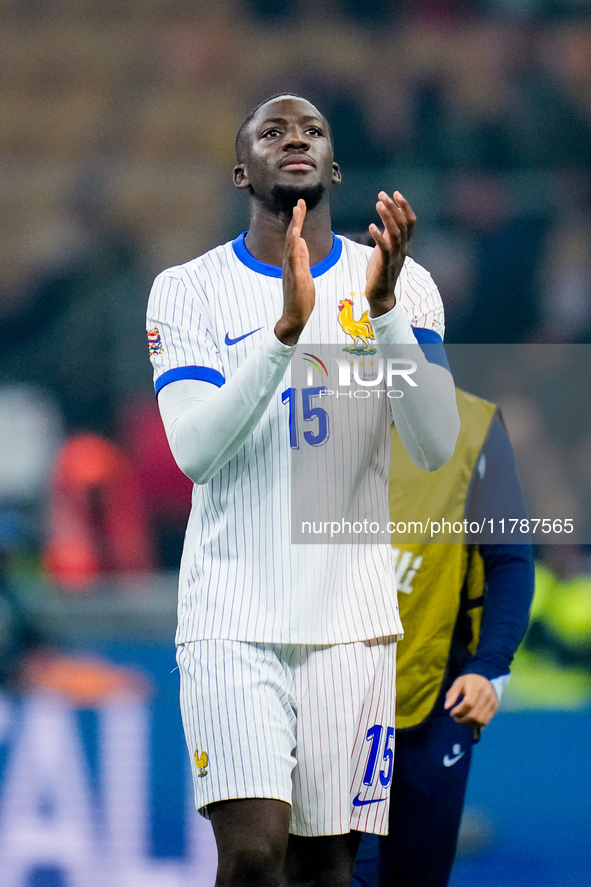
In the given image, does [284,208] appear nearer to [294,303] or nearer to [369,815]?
[294,303]

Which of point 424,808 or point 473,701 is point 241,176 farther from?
point 424,808

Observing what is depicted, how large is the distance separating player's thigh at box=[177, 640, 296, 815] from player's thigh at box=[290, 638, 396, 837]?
3 centimetres

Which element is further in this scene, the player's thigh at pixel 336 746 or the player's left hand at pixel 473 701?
the player's left hand at pixel 473 701

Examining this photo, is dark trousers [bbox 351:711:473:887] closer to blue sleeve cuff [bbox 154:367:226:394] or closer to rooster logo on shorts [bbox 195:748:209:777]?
rooster logo on shorts [bbox 195:748:209:777]

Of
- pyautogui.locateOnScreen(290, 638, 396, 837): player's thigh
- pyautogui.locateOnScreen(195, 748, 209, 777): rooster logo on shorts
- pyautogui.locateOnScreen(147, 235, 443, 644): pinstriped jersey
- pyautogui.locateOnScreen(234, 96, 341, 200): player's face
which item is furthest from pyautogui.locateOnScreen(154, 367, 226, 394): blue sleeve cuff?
pyautogui.locateOnScreen(195, 748, 209, 777): rooster logo on shorts

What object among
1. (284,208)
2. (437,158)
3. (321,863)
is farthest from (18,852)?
(437,158)

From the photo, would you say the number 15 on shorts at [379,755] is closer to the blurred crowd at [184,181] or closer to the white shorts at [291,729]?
the white shorts at [291,729]

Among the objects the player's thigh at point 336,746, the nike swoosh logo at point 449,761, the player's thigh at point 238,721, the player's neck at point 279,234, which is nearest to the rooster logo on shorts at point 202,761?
the player's thigh at point 238,721

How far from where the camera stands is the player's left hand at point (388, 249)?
1743mm

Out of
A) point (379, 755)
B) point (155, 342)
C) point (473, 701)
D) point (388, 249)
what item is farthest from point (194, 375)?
point (473, 701)

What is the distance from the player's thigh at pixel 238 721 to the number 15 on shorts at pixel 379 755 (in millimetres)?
144

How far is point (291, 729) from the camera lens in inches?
73.1

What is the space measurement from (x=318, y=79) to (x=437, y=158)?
127 centimetres

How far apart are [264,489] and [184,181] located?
686cm
